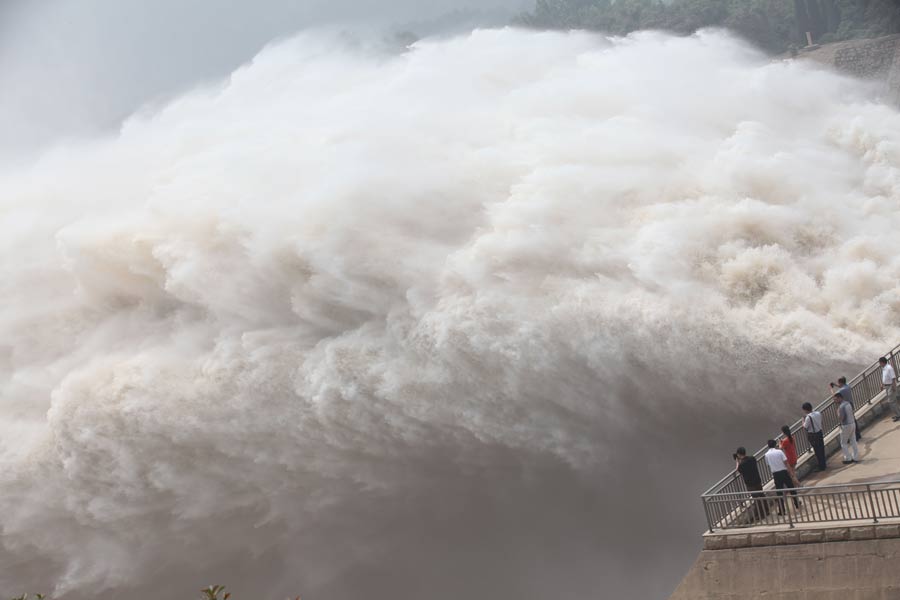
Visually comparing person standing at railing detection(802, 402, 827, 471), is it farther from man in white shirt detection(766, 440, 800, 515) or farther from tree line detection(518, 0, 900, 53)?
tree line detection(518, 0, 900, 53)

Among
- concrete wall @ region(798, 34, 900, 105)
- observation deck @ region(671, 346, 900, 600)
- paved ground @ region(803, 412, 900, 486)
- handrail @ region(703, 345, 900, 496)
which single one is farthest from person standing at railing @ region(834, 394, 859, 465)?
concrete wall @ region(798, 34, 900, 105)

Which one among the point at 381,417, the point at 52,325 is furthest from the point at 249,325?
the point at 52,325

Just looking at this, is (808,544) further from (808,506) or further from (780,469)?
(780,469)

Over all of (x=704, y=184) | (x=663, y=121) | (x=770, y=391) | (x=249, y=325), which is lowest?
(x=770, y=391)

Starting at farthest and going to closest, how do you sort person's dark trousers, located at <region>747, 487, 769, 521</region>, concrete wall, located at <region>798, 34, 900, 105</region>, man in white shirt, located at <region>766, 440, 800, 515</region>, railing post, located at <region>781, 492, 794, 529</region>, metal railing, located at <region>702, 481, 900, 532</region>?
concrete wall, located at <region>798, 34, 900, 105</region> → man in white shirt, located at <region>766, 440, 800, 515</region> → person's dark trousers, located at <region>747, 487, 769, 521</region> → railing post, located at <region>781, 492, 794, 529</region> → metal railing, located at <region>702, 481, 900, 532</region>

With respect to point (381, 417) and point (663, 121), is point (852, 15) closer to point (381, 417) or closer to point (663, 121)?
point (663, 121)

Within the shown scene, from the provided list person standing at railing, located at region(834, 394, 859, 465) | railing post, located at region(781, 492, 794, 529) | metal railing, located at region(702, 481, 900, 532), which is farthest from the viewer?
person standing at railing, located at region(834, 394, 859, 465)

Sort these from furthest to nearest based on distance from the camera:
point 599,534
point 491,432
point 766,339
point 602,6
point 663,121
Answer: point 602,6, point 663,121, point 599,534, point 491,432, point 766,339
